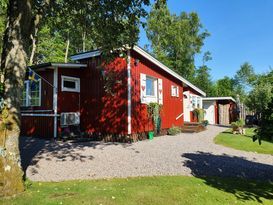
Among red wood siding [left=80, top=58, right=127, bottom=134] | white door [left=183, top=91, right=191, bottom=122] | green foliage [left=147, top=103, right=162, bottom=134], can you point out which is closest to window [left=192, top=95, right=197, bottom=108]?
white door [left=183, top=91, right=191, bottom=122]

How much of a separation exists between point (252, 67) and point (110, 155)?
54.3m

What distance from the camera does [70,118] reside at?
1188 centimetres

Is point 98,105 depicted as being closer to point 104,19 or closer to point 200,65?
point 104,19

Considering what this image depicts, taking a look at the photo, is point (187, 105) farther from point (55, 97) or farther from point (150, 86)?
point (55, 97)

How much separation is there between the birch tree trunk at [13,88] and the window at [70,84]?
686cm

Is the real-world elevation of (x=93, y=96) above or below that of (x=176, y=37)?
below

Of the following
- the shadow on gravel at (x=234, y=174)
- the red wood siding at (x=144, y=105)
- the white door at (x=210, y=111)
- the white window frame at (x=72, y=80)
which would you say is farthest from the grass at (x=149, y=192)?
the white door at (x=210, y=111)

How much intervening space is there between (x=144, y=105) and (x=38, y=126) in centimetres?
519

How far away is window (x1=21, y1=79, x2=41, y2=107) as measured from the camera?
485 inches

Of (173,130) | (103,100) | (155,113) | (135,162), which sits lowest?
A: (135,162)

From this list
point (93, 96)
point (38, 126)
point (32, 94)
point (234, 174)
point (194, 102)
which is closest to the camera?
point (234, 174)

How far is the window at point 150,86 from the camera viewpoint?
1319 centimetres

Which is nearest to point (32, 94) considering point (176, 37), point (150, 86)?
point (150, 86)

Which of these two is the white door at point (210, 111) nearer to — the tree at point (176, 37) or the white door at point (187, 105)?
the white door at point (187, 105)
